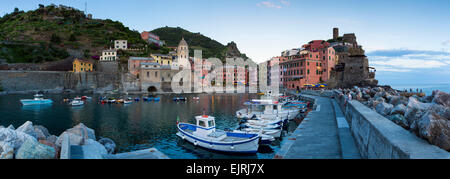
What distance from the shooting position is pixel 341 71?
49531mm

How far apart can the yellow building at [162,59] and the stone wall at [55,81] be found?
13936 millimetres

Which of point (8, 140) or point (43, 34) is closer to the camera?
point (8, 140)

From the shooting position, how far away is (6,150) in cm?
680

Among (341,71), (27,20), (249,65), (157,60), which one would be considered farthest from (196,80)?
(27,20)

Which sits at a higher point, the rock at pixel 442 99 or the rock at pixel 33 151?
the rock at pixel 442 99

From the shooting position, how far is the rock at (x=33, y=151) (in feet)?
21.4

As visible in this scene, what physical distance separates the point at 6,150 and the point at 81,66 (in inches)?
3038

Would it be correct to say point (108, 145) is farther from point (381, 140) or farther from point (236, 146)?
point (381, 140)

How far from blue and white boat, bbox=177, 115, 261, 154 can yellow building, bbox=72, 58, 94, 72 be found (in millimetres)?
72165

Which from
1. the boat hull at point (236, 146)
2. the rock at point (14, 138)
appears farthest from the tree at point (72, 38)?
the rock at point (14, 138)

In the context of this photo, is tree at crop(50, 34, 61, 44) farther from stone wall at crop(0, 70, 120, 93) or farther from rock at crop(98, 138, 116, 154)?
rock at crop(98, 138, 116, 154)

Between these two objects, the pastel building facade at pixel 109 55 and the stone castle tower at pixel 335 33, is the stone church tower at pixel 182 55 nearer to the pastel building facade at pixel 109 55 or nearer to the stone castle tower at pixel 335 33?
the pastel building facade at pixel 109 55
